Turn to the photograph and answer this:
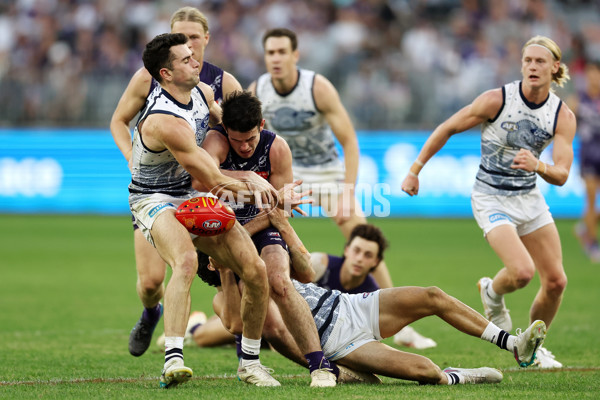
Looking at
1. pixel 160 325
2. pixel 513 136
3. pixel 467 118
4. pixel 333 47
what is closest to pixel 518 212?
pixel 513 136

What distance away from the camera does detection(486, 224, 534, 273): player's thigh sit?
7.22m

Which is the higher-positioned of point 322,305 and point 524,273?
point 524,273

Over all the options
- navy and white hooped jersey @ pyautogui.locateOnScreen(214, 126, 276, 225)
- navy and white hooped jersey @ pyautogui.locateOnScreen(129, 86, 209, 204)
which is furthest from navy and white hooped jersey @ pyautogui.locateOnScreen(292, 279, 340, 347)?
navy and white hooped jersey @ pyautogui.locateOnScreen(129, 86, 209, 204)

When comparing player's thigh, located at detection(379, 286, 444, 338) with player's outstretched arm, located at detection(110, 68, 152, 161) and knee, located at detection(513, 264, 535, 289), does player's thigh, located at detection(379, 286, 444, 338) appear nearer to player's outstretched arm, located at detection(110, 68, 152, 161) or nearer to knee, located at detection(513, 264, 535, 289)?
knee, located at detection(513, 264, 535, 289)

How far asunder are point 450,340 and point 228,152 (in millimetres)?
3333

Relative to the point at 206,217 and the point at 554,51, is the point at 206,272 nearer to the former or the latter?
the point at 206,217

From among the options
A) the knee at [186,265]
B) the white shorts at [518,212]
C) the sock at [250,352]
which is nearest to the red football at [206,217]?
the knee at [186,265]

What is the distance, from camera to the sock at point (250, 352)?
20.2 ft

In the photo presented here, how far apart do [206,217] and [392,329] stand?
1.51 meters

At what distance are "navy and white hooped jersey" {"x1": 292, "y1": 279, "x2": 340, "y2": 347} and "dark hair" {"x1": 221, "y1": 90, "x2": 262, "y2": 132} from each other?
1.20 m

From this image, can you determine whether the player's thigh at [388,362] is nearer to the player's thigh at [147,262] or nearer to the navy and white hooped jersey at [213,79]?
the player's thigh at [147,262]

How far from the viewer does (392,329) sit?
6266mm

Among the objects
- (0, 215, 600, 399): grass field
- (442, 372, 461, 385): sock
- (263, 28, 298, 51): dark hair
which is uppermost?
(263, 28, 298, 51): dark hair

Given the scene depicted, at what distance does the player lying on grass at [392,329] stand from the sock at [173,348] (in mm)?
862
